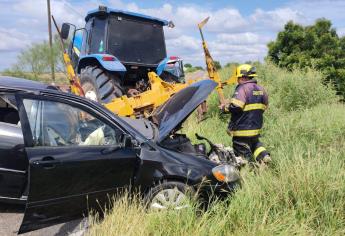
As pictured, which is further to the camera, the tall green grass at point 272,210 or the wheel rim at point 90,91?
the wheel rim at point 90,91

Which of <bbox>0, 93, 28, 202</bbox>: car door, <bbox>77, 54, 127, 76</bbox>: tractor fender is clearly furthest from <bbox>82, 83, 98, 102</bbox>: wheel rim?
<bbox>0, 93, 28, 202</bbox>: car door

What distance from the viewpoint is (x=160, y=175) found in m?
4.42

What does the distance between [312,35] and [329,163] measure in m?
17.8

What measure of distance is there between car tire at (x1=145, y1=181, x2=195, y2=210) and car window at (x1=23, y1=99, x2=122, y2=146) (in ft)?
2.19

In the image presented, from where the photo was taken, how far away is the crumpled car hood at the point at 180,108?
4.87 m

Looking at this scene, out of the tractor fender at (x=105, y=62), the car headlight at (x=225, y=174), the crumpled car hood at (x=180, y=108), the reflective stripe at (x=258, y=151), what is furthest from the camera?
the tractor fender at (x=105, y=62)

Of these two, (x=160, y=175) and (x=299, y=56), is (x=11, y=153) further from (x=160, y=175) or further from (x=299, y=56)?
(x=299, y=56)

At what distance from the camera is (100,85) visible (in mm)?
8164

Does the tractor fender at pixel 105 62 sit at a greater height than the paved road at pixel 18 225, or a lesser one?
greater

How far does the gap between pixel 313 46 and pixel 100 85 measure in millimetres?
15740

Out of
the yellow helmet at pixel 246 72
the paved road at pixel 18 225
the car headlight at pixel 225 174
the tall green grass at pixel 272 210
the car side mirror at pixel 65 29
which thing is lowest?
the paved road at pixel 18 225

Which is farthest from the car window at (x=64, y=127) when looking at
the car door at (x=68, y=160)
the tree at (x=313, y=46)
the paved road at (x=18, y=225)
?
the tree at (x=313, y=46)

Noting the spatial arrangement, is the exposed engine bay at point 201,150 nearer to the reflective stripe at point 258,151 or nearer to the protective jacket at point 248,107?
the reflective stripe at point 258,151

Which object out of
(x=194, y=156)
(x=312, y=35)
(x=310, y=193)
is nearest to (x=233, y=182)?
(x=194, y=156)
